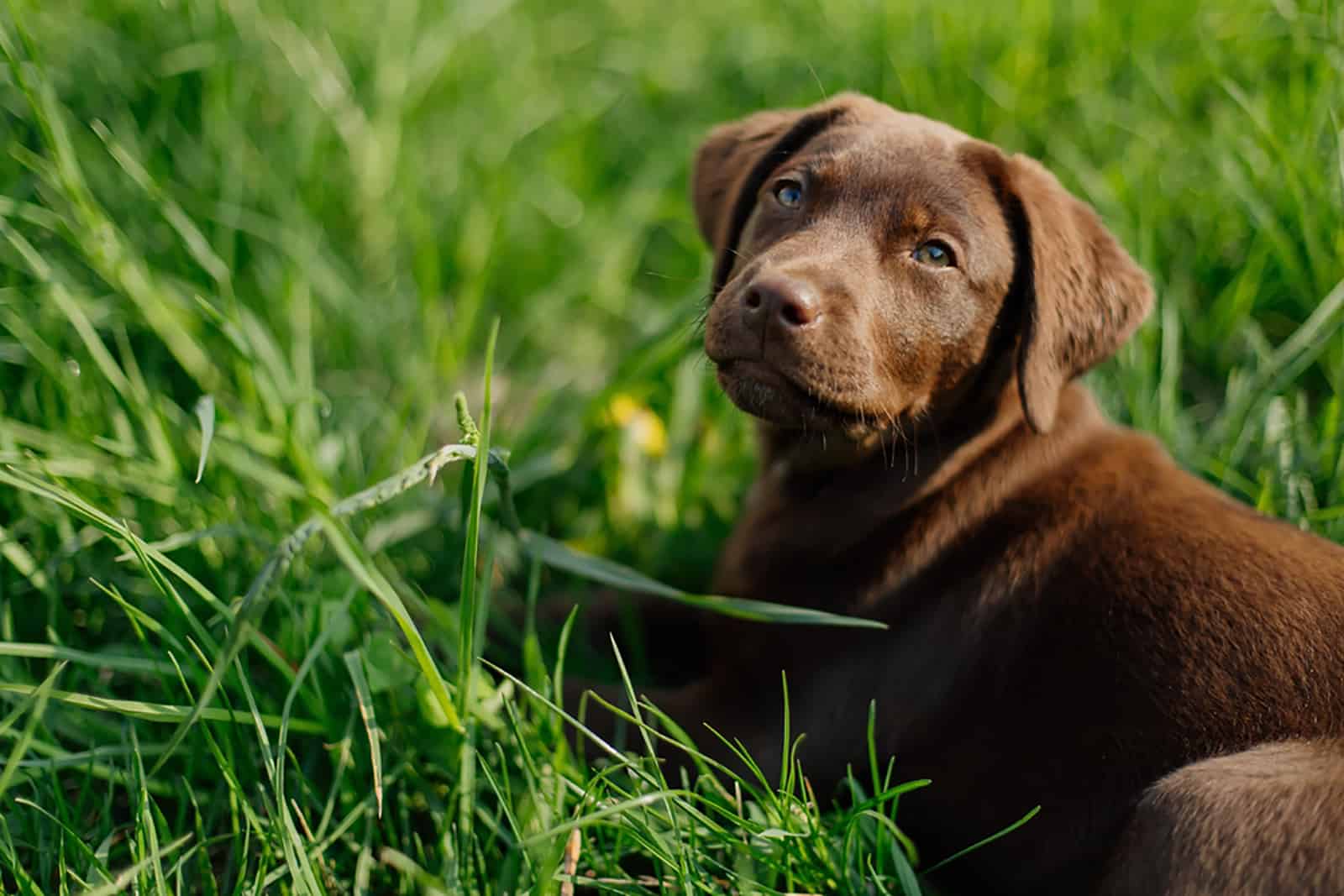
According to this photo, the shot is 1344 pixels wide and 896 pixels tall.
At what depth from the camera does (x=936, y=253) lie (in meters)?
2.44

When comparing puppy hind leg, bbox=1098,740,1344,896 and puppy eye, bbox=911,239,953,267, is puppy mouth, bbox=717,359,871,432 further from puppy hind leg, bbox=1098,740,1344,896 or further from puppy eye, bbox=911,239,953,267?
puppy hind leg, bbox=1098,740,1344,896

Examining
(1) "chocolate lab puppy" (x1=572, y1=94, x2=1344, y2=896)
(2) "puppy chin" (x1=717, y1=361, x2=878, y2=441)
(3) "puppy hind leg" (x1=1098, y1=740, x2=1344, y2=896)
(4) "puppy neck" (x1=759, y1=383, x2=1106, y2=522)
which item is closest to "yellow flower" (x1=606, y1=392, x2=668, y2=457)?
(1) "chocolate lab puppy" (x1=572, y1=94, x2=1344, y2=896)

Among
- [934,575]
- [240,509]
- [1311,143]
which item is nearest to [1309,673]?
[934,575]

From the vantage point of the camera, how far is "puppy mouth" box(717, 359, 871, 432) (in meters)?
2.27

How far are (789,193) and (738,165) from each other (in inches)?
11.9

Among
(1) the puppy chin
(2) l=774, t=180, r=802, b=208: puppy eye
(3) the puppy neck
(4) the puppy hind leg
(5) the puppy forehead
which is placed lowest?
(4) the puppy hind leg

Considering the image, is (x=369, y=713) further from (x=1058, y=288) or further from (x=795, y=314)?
(x=1058, y=288)

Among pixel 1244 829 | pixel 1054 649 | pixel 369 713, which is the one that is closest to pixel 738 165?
pixel 1054 649

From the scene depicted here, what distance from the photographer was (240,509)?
2645mm

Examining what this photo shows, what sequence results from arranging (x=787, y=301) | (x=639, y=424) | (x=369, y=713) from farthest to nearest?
1. (x=639, y=424)
2. (x=787, y=301)
3. (x=369, y=713)

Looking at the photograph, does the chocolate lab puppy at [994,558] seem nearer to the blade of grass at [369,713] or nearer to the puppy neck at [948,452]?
the puppy neck at [948,452]

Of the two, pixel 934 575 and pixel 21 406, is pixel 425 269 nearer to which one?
pixel 21 406

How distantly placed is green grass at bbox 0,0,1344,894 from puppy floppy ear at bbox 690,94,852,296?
226 millimetres

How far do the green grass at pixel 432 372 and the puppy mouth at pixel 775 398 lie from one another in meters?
0.46
